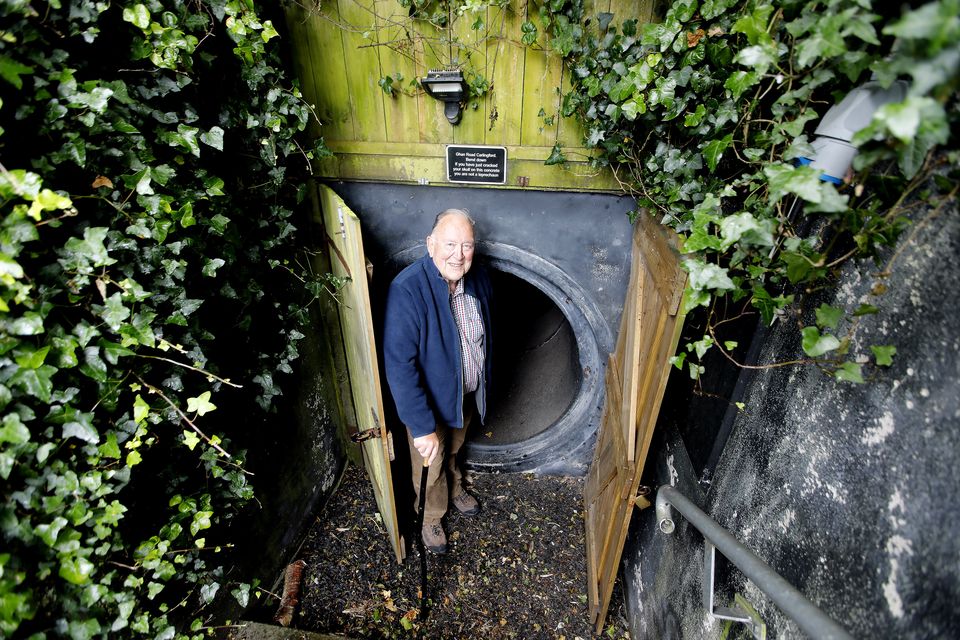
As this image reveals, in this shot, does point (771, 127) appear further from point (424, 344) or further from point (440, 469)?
point (440, 469)

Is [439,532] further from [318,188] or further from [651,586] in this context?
[318,188]

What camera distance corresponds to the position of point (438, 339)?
3023 millimetres

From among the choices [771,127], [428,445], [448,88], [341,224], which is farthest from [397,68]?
[428,445]

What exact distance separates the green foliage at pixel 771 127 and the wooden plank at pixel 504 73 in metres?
0.15

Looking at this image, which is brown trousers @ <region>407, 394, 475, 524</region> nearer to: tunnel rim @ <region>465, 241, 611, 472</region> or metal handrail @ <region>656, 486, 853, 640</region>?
tunnel rim @ <region>465, 241, 611, 472</region>

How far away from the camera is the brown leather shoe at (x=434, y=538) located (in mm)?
3568

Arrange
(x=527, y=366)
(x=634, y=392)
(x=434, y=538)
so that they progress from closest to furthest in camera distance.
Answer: (x=634, y=392) → (x=434, y=538) → (x=527, y=366)

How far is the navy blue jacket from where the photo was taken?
2.88 m

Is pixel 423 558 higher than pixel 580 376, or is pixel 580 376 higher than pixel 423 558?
pixel 580 376

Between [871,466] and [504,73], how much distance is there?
252 cm

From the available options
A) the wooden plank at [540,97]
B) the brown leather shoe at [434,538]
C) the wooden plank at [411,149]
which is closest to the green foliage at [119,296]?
the wooden plank at [411,149]

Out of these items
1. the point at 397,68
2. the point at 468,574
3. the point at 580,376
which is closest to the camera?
the point at 397,68

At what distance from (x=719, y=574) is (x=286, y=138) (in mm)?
3097

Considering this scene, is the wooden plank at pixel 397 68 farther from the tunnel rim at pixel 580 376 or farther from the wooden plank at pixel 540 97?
the tunnel rim at pixel 580 376
